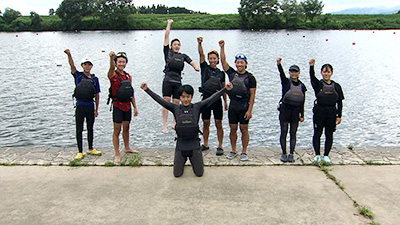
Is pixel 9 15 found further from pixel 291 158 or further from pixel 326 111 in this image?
pixel 326 111

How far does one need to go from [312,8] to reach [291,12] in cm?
1167

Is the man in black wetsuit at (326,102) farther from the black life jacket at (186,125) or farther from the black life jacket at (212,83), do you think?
the black life jacket at (186,125)

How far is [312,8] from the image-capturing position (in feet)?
339

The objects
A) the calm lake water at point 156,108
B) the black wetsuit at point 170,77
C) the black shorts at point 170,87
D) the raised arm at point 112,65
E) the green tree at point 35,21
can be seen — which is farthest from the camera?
the green tree at point 35,21

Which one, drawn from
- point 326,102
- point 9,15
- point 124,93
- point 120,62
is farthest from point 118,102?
point 9,15

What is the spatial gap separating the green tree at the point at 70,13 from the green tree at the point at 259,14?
46.2m

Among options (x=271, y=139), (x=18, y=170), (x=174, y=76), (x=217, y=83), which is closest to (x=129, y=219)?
(x=18, y=170)

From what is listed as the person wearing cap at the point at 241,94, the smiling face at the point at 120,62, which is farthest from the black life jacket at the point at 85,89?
the person wearing cap at the point at 241,94

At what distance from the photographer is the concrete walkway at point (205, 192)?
15.7 ft

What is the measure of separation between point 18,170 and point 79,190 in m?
1.73

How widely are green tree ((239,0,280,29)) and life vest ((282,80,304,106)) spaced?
9200cm

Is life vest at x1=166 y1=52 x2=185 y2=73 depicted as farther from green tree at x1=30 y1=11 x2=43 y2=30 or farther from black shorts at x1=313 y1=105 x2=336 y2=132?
green tree at x1=30 y1=11 x2=43 y2=30

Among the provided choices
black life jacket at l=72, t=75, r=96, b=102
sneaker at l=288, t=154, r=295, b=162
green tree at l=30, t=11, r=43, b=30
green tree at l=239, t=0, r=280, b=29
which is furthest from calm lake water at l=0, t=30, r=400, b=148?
green tree at l=30, t=11, r=43, b=30

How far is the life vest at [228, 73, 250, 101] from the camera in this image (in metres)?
6.80
